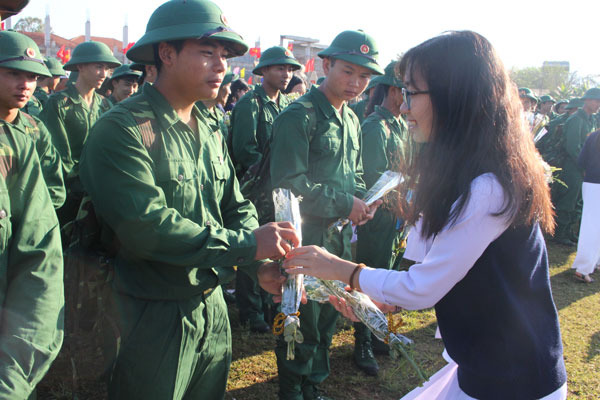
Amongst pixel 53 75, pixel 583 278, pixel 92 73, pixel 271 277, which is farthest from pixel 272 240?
pixel 53 75

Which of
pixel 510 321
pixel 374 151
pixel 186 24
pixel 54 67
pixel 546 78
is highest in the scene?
pixel 186 24

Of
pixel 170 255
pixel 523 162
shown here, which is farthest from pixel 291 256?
pixel 523 162

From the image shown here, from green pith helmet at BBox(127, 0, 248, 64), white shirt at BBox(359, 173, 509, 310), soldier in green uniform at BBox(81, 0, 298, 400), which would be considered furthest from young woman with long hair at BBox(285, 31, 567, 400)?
green pith helmet at BBox(127, 0, 248, 64)

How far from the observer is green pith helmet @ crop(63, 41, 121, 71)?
588 centimetres

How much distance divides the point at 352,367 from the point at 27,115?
12.1 ft

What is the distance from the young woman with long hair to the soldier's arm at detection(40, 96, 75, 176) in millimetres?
4553

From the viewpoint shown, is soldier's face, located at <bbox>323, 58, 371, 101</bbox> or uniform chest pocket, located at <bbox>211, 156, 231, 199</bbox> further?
soldier's face, located at <bbox>323, 58, 371, 101</bbox>

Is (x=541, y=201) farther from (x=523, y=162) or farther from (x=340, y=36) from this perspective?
(x=340, y=36)

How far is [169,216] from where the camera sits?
1.98 meters

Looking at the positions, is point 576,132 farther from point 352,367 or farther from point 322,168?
point 322,168

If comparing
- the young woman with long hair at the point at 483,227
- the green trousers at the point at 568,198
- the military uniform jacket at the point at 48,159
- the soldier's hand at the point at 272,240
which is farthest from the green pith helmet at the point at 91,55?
the green trousers at the point at 568,198

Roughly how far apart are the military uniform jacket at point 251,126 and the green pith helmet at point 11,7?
4.05m

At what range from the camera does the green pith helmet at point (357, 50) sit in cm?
381

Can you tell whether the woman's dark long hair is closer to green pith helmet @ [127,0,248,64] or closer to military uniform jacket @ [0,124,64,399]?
green pith helmet @ [127,0,248,64]
